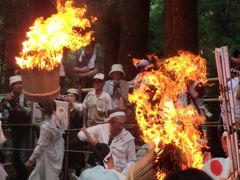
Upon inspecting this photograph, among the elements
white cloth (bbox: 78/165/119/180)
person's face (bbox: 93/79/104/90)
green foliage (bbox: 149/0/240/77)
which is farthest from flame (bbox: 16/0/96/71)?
green foliage (bbox: 149/0/240/77)

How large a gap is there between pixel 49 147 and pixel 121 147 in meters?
1.74

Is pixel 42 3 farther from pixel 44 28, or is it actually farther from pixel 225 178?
pixel 225 178

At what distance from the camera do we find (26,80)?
622 centimetres

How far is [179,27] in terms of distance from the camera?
916cm

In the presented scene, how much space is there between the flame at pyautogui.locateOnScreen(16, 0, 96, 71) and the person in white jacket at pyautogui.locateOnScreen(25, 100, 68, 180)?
4.70 ft

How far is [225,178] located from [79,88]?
6081 millimetres

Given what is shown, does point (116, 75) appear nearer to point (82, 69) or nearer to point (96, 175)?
point (82, 69)

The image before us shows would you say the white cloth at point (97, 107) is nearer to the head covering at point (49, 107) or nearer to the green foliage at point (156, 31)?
the head covering at point (49, 107)

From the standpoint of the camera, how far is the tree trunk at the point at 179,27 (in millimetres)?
9094

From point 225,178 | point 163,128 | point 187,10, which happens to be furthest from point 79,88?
point 225,178

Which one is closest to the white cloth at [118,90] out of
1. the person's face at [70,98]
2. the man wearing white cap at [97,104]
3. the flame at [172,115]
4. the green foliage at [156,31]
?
the man wearing white cap at [97,104]

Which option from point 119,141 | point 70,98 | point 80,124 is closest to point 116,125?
point 119,141

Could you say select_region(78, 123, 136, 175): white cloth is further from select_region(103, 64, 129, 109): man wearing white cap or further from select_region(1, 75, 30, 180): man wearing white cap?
select_region(1, 75, 30, 180): man wearing white cap

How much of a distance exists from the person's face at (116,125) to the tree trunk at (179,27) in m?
1.61
